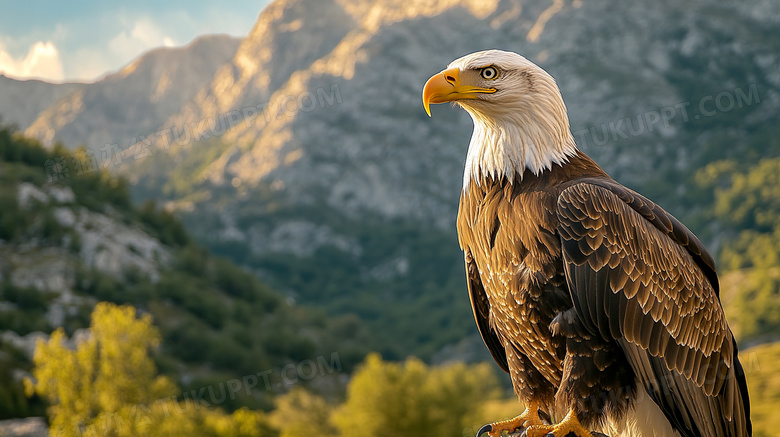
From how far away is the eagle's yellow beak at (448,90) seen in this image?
12.9 feet

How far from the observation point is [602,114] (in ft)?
464

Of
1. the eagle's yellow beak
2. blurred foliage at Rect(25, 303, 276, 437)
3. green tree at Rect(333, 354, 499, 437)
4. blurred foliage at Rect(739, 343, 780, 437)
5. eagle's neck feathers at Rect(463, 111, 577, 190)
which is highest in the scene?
the eagle's yellow beak

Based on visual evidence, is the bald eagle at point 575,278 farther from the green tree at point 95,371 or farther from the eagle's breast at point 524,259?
the green tree at point 95,371

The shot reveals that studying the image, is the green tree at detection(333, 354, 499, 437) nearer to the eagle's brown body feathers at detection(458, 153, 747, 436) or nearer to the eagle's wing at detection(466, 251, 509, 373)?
the eagle's wing at detection(466, 251, 509, 373)

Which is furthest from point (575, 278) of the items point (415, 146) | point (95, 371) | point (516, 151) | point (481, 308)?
point (415, 146)

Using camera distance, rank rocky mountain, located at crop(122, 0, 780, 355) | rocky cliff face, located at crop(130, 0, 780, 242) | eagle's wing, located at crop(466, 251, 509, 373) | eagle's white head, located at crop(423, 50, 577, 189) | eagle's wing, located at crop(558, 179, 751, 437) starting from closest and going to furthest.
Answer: eagle's wing, located at crop(558, 179, 751, 437), eagle's white head, located at crop(423, 50, 577, 189), eagle's wing, located at crop(466, 251, 509, 373), rocky mountain, located at crop(122, 0, 780, 355), rocky cliff face, located at crop(130, 0, 780, 242)

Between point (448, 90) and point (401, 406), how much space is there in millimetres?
30831

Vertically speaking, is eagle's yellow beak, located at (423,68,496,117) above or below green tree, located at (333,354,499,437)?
above

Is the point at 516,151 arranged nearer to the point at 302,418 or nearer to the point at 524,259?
the point at 524,259

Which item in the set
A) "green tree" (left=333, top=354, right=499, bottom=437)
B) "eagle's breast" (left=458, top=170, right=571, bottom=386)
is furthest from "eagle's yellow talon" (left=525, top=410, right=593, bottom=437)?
"green tree" (left=333, top=354, right=499, bottom=437)

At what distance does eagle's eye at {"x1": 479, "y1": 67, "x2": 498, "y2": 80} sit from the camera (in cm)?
395

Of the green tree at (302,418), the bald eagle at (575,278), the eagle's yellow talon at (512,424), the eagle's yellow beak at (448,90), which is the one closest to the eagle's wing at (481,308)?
the bald eagle at (575,278)

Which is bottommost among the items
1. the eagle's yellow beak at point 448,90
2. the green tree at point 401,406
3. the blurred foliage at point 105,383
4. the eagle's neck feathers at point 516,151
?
the green tree at point 401,406

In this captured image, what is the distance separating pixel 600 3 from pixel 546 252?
581ft
